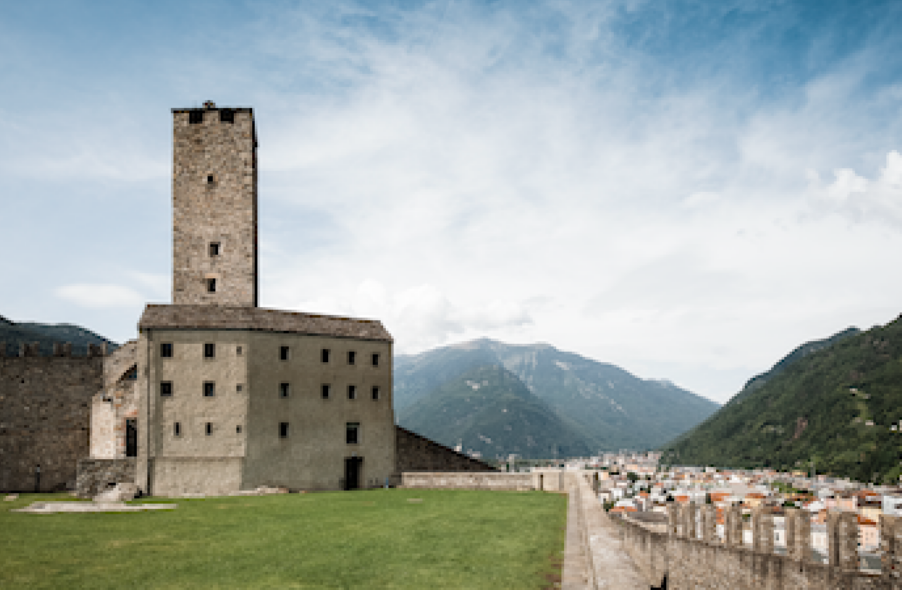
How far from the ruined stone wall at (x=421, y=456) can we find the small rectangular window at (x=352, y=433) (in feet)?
8.29

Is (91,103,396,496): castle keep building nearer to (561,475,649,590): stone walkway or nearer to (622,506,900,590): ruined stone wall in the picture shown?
(622,506,900,590): ruined stone wall

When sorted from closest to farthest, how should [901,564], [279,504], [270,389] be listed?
[901,564] < [279,504] < [270,389]

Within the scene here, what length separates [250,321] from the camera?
1248 inches

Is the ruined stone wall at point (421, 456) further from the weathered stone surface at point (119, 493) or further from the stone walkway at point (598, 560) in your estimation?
the stone walkway at point (598, 560)

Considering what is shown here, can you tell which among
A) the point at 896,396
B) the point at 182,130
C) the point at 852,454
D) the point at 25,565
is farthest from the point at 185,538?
the point at 896,396

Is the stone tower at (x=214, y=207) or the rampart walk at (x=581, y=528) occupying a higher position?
the stone tower at (x=214, y=207)

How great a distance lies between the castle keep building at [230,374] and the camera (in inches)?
1163

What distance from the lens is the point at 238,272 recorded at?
3559cm

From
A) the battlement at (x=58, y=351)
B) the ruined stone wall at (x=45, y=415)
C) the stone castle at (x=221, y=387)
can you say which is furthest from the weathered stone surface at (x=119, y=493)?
the battlement at (x=58, y=351)

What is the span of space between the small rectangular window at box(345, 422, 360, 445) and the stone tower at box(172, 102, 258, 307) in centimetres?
954

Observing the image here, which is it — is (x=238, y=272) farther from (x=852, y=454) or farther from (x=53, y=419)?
(x=852, y=454)

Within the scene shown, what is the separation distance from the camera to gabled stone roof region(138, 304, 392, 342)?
1201 inches

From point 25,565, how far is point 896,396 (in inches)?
8567

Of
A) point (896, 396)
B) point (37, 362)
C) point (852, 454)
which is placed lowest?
point (852, 454)
